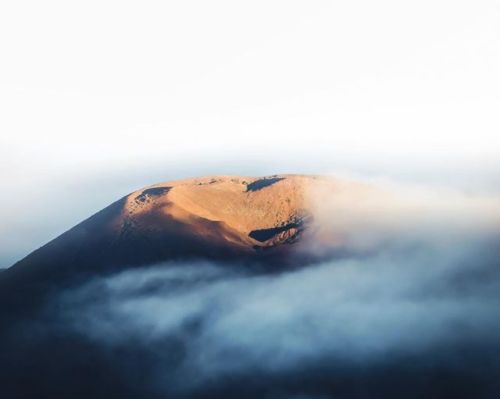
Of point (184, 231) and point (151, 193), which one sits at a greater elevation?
point (151, 193)

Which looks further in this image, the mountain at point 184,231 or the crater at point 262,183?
the crater at point 262,183

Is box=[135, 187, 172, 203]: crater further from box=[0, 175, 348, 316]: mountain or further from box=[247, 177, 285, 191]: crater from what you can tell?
box=[247, 177, 285, 191]: crater

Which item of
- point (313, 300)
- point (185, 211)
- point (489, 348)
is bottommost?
point (489, 348)

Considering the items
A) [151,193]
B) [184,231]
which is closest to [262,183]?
[151,193]

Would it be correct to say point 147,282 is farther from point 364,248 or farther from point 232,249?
point 364,248

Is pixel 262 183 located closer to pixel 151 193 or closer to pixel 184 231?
pixel 151 193

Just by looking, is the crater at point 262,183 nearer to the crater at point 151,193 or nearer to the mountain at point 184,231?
the mountain at point 184,231

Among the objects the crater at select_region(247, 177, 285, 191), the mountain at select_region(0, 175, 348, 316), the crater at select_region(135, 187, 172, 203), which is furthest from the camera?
the crater at select_region(247, 177, 285, 191)

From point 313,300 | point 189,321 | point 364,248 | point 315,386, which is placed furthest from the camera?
point 364,248

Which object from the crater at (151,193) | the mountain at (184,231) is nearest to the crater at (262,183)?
the mountain at (184,231)

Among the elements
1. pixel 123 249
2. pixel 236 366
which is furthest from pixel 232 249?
pixel 236 366

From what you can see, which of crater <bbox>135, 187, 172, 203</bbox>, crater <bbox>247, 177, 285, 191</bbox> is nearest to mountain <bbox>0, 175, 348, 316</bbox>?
crater <bbox>135, 187, 172, 203</bbox>
